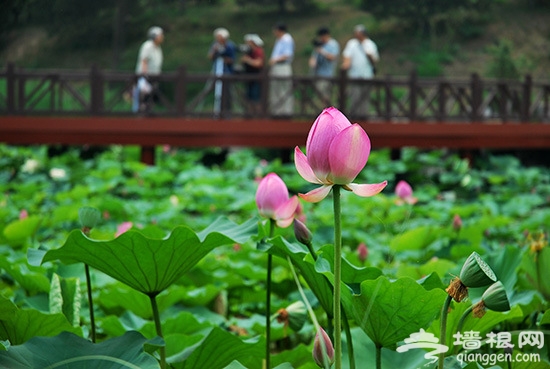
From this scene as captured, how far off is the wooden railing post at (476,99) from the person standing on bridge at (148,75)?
129 inches

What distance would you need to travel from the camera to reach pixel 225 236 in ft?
3.62

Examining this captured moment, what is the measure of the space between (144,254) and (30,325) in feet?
0.57

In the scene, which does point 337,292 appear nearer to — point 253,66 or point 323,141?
point 323,141

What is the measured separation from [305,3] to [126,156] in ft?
63.2

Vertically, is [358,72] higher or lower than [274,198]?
lower

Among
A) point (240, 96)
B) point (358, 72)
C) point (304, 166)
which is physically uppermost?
point (304, 166)

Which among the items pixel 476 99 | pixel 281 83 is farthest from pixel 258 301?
pixel 476 99

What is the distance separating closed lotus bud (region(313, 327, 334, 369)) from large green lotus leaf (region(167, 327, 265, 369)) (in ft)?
0.82

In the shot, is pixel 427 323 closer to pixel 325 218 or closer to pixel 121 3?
pixel 325 218

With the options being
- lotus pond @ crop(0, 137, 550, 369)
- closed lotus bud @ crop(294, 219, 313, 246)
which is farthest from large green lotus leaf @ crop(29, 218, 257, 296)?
closed lotus bud @ crop(294, 219, 313, 246)

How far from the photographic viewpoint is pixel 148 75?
780 cm

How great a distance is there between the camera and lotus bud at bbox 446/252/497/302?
0.84 m

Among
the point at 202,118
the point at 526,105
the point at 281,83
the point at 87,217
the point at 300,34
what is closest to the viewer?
the point at 87,217

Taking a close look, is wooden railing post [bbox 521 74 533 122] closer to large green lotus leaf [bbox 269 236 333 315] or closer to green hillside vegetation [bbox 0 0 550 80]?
large green lotus leaf [bbox 269 236 333 315]
